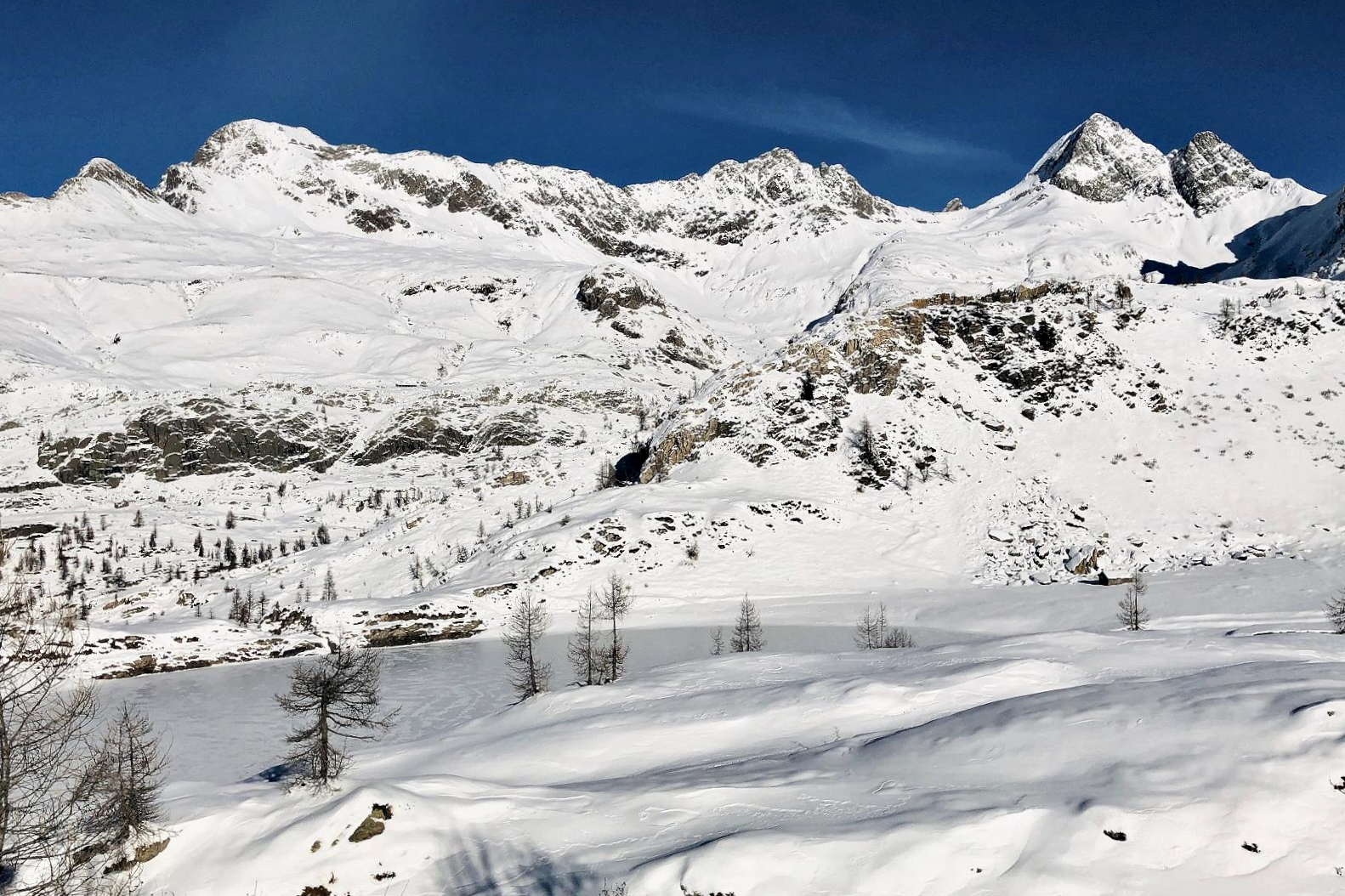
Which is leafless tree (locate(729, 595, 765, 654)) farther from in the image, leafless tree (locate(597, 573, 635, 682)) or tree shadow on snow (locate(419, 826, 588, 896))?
tree shadow on snow (locate(419, 826, 588, 896))

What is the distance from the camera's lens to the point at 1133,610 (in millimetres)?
51750

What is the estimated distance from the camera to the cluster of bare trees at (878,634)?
57503 mm

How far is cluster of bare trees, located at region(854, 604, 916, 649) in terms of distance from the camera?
57503 millimetres

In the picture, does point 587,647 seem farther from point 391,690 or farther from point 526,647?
point 391,690

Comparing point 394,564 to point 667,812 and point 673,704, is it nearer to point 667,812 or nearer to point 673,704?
point 673,704

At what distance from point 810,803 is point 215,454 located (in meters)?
222

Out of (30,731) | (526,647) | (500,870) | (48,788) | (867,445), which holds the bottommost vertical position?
(526,647)

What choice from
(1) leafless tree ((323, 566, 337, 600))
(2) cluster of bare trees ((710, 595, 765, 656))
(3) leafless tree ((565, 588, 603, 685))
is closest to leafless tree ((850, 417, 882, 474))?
(2) cluster of bare trees ((710, 595, 765, 656))

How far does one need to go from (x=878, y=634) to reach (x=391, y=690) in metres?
37.6

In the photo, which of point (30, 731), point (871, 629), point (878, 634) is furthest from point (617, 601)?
point (30, 731)

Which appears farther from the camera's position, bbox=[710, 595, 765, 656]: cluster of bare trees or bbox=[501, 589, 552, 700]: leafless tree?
bbox=[710, 595, 765, 656]: cluster of bare trees

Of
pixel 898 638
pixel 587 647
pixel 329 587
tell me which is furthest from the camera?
pixel 329 587

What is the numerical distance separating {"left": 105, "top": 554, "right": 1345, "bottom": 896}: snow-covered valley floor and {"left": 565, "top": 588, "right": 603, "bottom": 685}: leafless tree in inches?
558

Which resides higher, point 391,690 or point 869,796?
point 869,796
